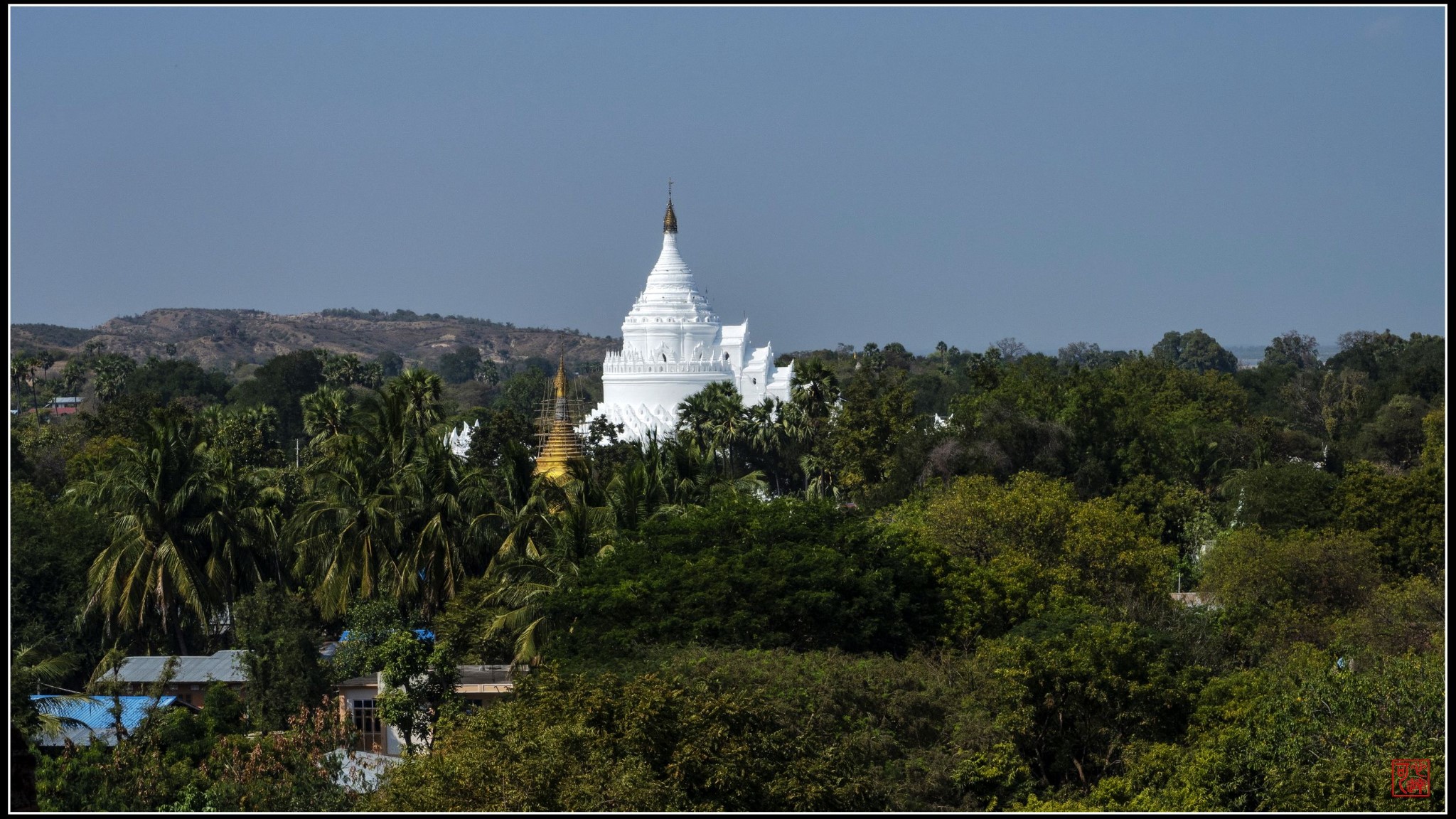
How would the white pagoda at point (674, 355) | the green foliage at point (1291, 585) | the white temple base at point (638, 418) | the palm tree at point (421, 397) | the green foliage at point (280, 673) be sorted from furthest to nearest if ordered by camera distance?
the white pagoda at point (674, 355)
the white temple base at point (638, 418)
the palm tree at point (421, 397)
the green foliage at point (1291, 585)
the green foliage at point (280, 673)

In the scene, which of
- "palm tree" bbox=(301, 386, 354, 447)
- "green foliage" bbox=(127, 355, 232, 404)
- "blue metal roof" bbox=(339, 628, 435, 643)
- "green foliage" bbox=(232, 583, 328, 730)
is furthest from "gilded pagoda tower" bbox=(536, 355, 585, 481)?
"green foliage" bbox=(127, 355, 232, 404)

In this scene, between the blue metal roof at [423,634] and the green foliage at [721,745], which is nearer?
the green foliage at [721,745]

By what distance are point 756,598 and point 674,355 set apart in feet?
190

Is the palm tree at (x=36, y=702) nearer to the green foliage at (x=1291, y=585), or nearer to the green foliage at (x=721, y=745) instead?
the green foliage at (x=721, y=745)

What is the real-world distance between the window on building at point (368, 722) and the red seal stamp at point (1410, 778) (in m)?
16.1

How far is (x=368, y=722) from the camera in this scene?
29672mm

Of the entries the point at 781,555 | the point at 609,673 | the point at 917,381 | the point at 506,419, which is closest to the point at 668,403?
the point at 506,419

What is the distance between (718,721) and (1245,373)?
9271cm

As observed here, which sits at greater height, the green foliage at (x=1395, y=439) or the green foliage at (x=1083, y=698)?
the green foliage at (x=1395, y=439)

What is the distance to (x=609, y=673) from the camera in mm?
22484

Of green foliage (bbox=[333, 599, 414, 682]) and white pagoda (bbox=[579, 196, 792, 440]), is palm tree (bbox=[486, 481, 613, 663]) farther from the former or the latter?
white pagoda (bbox=[579, 196, 792, 440])

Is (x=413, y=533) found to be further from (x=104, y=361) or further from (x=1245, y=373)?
(x=1245, y=373)

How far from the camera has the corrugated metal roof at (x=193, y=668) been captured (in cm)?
3116

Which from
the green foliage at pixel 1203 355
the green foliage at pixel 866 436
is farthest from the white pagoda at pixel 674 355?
the green foliage at pixel 1203 355
